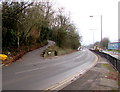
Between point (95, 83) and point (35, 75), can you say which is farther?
point (35, 75)

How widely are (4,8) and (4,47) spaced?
714 centimetres

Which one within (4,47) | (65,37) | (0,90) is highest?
(65,37)

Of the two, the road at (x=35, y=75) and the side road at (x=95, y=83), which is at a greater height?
the side road at (x=95, y=83)

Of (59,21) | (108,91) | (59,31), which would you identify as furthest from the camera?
(59,21)

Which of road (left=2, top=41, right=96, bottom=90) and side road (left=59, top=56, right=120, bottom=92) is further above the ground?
side road (left=59, top=56, right=120, bottom=92)

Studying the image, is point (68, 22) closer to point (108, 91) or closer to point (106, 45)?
point (108, 91)

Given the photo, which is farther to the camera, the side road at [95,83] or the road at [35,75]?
the road at [35,75]

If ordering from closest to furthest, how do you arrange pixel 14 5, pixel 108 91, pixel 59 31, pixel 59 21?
→ pixel 108 91 → pixel 14 5 → pixel 59 31 → pixel 59 21

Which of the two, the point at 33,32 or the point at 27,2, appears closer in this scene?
the point at 27,2

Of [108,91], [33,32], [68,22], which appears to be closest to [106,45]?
[68,22]

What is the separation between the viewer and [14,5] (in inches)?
1017

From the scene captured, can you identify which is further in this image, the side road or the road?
the road

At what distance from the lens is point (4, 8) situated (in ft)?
77.0

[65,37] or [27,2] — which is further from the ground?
[27,2]
